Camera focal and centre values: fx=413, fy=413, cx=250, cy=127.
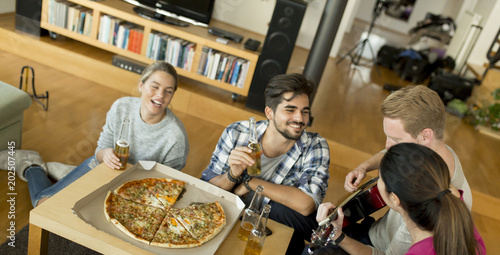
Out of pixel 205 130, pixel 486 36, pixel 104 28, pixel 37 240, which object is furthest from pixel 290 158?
pixel 486 36

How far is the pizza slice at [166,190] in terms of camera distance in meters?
1.56

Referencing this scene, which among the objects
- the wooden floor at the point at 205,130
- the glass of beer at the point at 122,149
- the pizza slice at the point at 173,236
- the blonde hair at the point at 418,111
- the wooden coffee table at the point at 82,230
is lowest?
the wooden floor at the point at 205,130

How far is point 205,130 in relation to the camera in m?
3.63

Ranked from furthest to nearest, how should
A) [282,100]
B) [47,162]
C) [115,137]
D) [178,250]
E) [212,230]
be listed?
[47,162]
[115,137]
[282,100]
[212,230]
[178,250]

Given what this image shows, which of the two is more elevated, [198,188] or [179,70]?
[198,188]

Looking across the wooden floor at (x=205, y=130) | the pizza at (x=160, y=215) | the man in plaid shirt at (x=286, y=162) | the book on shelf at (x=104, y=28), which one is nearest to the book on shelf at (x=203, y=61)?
the wooden floor at (x=205, y=130)

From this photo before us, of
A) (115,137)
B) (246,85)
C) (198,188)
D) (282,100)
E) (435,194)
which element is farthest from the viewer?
(246,85)

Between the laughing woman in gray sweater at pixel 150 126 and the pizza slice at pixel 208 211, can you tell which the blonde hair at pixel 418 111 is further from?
the laughing woman in gray sweater at pixel 150 126

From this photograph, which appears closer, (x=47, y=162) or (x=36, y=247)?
(x=36, y=247)

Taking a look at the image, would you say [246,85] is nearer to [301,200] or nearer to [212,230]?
[301,200]

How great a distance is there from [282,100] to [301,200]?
45 centimetres

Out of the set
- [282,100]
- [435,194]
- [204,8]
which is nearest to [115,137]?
[282,100]

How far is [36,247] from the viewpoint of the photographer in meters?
1.46

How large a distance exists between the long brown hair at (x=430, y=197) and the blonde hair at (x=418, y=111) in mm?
431
